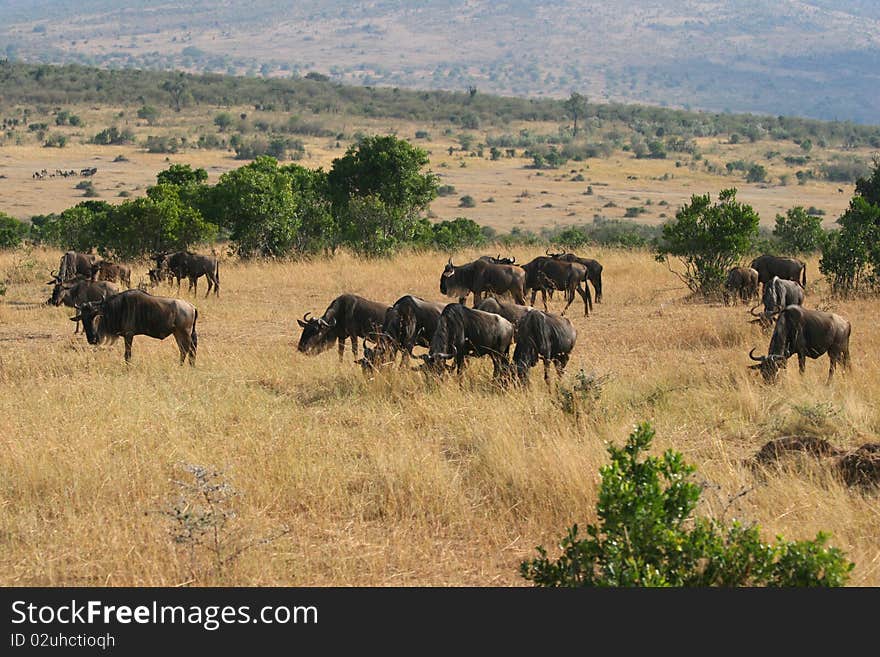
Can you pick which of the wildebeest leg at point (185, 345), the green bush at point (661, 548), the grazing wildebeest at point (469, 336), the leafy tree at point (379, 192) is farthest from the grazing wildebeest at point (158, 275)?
the green bush at point (661, 548)

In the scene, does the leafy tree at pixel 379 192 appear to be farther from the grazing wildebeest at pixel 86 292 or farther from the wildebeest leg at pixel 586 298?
the grazing wildebeest at pixel 86 292

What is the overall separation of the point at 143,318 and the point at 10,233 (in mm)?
17144

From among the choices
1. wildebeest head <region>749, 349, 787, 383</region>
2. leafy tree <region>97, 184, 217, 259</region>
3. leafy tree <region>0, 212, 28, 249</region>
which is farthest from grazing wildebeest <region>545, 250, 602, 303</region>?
leafy tree <region>0, 212, 28, 249</region>

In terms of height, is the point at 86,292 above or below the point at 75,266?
above

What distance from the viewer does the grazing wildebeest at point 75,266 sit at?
17.8 m

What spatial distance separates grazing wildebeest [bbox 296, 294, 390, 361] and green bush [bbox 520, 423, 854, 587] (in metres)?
6.53

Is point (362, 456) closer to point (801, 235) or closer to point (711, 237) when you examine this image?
point (711, 237)

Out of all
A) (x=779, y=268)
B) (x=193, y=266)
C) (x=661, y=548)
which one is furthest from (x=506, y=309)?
(x=193, y=266)

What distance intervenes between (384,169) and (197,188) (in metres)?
4.67

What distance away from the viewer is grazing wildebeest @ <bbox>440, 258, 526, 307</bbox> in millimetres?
16703

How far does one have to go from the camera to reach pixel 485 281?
661 inches

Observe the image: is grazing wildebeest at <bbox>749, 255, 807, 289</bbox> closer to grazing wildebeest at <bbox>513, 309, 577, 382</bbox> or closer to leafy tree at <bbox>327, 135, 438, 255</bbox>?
grazing wildebeest at <bbox>513, 309, 577, 382</bbox>

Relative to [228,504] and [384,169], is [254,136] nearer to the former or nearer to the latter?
[384,169]

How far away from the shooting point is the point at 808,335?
415 inches
